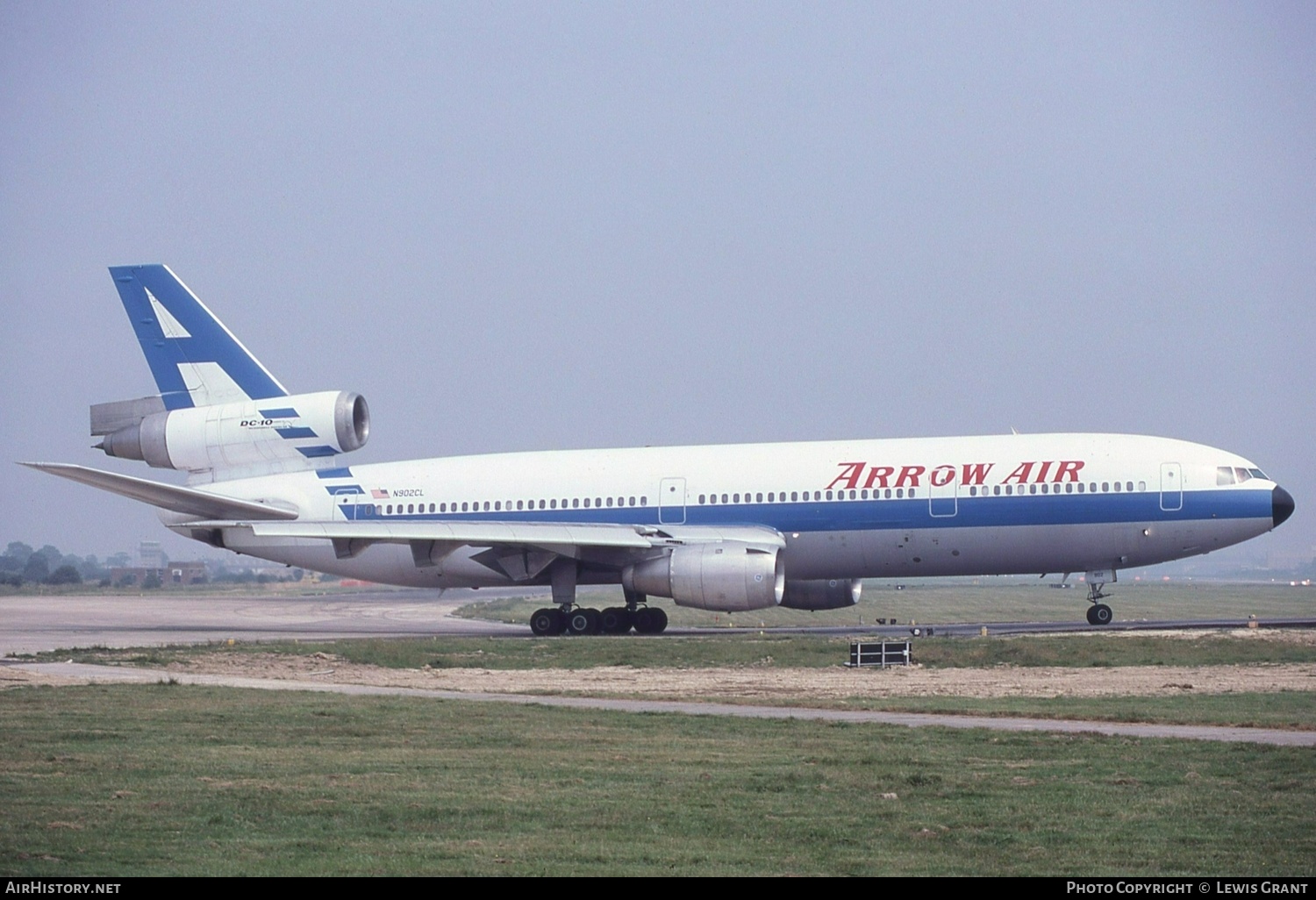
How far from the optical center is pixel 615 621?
36406mm

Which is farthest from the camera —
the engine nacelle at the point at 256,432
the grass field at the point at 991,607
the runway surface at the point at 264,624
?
the grass field at the point at 991,607

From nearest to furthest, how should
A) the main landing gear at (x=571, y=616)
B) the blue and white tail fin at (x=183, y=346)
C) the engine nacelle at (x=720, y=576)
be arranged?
the engine nacelle at (x=720, y=576) < the main landing gear at (x=571, y=616) < the blue and white tail fin at (x=183, y=346)

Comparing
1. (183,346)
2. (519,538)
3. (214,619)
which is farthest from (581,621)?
(214,619)

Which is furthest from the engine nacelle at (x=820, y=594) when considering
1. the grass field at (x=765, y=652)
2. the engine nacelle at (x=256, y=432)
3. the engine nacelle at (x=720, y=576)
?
the engine nacelle at (x=256, y=432)

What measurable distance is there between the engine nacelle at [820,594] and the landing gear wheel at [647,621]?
323 centimetres

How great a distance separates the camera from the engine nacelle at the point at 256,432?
39094 millimetres

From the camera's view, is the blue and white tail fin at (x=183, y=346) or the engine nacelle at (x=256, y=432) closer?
the engine nacelle at (x=256, y=432)

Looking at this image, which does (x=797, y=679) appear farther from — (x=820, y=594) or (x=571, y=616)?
(x=820, y=594)

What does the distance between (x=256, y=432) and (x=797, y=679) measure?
66.2 ft

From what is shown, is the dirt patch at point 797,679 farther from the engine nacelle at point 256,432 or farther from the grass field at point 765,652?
the engine nacelle at point 256,432

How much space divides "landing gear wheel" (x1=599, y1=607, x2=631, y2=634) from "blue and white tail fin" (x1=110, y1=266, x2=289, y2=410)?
11.2m

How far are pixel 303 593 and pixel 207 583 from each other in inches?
633

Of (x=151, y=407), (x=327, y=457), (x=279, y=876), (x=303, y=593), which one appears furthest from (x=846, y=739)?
(x=303, y=593)

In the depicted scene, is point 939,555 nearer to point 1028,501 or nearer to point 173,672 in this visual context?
point 1028,501
